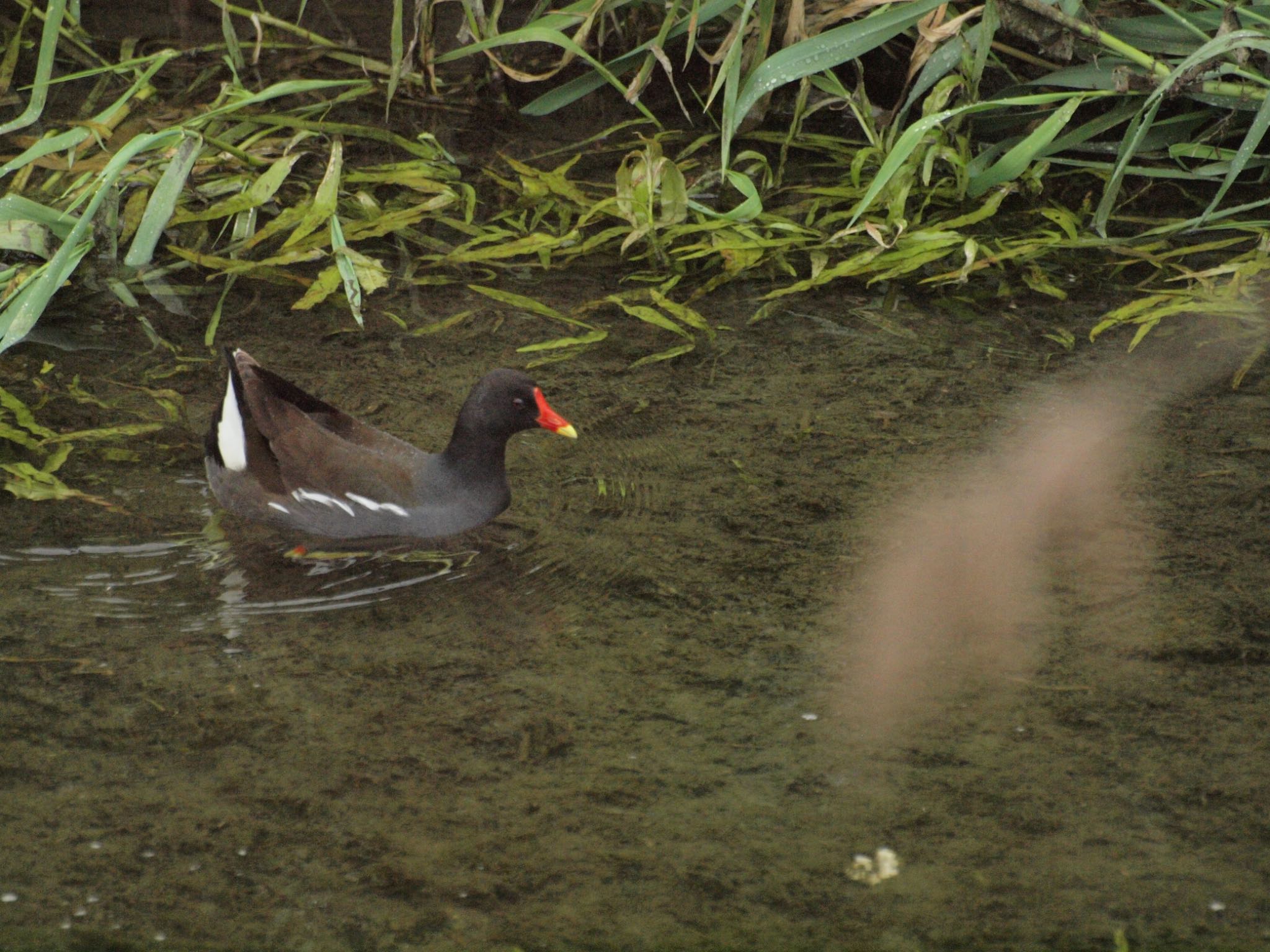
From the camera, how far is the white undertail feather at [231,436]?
334 cm

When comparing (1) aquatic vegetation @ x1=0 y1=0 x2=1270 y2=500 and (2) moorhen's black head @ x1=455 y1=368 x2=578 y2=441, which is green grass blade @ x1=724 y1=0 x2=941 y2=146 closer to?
(1) aquatic vegetation @ x1=0 y1=0 x2=1270 y2=500

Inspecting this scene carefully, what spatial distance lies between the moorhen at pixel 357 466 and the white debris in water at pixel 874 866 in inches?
49.3

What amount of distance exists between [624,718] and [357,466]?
963mm

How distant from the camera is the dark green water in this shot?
2285mm

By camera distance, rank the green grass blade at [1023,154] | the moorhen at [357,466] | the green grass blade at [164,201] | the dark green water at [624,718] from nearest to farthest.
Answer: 1. the dark green water at [624,718]
2. the moorhen at [357,466]
3. the green grass blade at [164,201]
4. the green grass blade at [1023,154]

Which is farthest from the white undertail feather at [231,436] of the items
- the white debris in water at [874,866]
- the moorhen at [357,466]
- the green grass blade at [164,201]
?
the white debris in water at [874,866]

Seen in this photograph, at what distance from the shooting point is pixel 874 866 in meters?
2.37

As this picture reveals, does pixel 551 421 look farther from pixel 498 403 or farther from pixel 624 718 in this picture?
pixel 624 718

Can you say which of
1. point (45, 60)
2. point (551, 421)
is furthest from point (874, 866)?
point (45, 60)

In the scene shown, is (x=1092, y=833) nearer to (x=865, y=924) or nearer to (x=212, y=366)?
(x=865, y=924)

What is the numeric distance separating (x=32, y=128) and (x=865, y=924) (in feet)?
13.8

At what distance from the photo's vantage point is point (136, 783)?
2.51m

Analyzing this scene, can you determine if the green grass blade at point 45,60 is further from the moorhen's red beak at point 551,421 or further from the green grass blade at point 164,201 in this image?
the moorhen's red beak at point 551,421

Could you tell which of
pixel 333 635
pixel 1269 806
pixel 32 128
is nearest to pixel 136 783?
pixel 333 635
